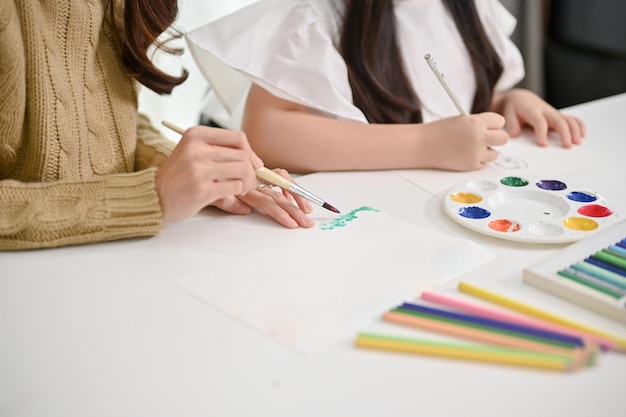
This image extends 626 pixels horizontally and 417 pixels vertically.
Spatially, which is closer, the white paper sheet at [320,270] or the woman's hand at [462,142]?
the white paper sheet at [320,270]

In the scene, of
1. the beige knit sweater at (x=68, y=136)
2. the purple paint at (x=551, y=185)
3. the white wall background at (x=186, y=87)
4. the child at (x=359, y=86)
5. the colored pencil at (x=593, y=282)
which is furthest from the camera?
the white wall background at (x=186, y=87)

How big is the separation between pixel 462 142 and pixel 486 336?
41 cm

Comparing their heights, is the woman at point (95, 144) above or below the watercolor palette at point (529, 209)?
above

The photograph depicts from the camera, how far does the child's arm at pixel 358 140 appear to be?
0.94 meters

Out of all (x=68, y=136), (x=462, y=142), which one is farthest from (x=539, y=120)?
(x=68, y=136)

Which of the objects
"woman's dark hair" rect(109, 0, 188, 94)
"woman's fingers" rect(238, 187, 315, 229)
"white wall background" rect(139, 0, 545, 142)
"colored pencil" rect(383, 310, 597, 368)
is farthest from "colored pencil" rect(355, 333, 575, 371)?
"white wall background" rect(139, 0, 545, 142)

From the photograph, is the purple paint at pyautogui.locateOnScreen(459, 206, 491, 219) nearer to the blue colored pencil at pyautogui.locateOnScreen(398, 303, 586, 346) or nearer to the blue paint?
the blue paint

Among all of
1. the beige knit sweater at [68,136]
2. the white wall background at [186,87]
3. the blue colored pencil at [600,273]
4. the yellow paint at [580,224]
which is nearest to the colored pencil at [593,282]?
the blue colored pencil at [600,273]

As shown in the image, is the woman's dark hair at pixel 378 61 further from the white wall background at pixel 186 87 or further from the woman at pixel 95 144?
the white wall background at pixel 186 87

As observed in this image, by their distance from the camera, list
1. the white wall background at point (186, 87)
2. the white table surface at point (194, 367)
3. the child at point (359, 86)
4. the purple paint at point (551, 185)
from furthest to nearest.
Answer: the white wall background at point (186, 87)
the child at point (359, 86)
the purple paint at point (551, 185)
the white table surface at point (194, 367)

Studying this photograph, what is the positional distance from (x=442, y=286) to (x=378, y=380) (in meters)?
0.15

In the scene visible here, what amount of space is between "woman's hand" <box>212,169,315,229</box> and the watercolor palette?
157 millimetres

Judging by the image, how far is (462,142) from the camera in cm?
93

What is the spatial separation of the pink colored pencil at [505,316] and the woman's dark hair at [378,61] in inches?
19.9
